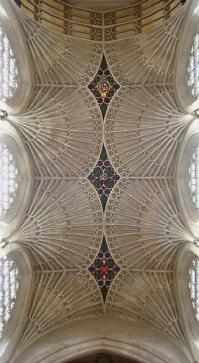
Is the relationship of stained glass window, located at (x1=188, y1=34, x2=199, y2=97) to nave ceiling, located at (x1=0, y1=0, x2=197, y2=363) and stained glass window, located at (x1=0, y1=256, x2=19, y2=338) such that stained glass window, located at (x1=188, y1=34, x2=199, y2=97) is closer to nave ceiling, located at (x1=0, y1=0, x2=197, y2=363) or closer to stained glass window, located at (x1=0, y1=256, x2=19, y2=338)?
nave ceiling, located at (x1=0, y1=0, x2=197, y2=363)

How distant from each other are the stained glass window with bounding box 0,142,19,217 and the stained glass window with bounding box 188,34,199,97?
6.91 metres

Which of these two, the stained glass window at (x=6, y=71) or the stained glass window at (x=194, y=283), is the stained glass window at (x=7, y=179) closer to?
the stained glass window at (x=6, y=71)

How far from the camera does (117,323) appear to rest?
75.5 ft

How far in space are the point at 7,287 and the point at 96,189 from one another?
499cm

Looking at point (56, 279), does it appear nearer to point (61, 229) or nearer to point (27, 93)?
point (61, 229)

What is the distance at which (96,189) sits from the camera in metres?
23.3

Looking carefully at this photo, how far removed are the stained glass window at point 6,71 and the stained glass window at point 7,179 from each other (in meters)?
1.82

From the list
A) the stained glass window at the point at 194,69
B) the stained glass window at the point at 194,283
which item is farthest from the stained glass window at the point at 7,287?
the stained glass window at the point at 194,69

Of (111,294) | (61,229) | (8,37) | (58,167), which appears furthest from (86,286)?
(8,37)

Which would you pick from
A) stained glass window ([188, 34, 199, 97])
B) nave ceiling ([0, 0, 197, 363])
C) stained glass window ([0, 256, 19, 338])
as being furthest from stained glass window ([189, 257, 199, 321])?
stained glass window ([0, 256, 19, 338])

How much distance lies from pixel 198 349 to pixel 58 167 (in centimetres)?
834

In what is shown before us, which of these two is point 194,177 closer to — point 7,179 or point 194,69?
point 194,69

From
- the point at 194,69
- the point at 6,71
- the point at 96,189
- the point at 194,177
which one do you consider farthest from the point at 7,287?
the point at 194,69

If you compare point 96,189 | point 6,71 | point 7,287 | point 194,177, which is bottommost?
point 7,287
